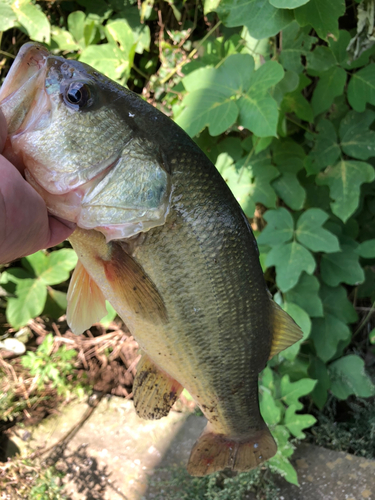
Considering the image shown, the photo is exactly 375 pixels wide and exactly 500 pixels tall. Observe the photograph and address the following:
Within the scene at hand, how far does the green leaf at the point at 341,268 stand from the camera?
182cm

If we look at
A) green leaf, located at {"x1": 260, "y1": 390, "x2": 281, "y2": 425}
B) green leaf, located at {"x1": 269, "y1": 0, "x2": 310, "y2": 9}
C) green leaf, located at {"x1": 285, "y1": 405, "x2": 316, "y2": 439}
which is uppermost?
green leaf, located at {"x1": 269, "y1": 0, "x2": 310, "y2": 9}

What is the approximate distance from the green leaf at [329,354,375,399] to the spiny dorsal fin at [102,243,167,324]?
1.49m

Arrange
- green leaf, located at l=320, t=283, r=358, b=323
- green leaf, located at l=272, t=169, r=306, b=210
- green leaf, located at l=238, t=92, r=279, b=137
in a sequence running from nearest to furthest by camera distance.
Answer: green leaf, located at l=238, t=92, r=279, b=137
green leaf, located at l=272, t=169, r=306, b=210
green leaf, located at l=320, t=283, r=358, b=323

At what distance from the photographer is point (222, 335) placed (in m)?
0.94

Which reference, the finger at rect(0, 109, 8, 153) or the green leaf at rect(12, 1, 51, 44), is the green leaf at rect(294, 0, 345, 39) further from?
the green leaf at rect(12, 1, 51, 44)

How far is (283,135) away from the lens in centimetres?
163

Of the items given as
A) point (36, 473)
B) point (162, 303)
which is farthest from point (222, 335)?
point (36, 473)

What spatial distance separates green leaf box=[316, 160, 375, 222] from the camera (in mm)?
1606

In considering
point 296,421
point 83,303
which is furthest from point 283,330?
point 296,421

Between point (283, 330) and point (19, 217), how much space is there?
2.38 ft

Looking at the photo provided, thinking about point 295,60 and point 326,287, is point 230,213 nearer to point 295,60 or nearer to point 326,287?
point 295,60

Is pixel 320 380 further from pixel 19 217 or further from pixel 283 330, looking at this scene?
pixel 19 217

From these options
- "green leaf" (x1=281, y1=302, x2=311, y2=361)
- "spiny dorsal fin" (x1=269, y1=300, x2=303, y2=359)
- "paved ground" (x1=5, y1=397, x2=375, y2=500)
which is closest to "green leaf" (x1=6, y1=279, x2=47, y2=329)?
"paved ground" (x1=5, y1=397, x2=375, y2=500)

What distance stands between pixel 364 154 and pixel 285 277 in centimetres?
66
